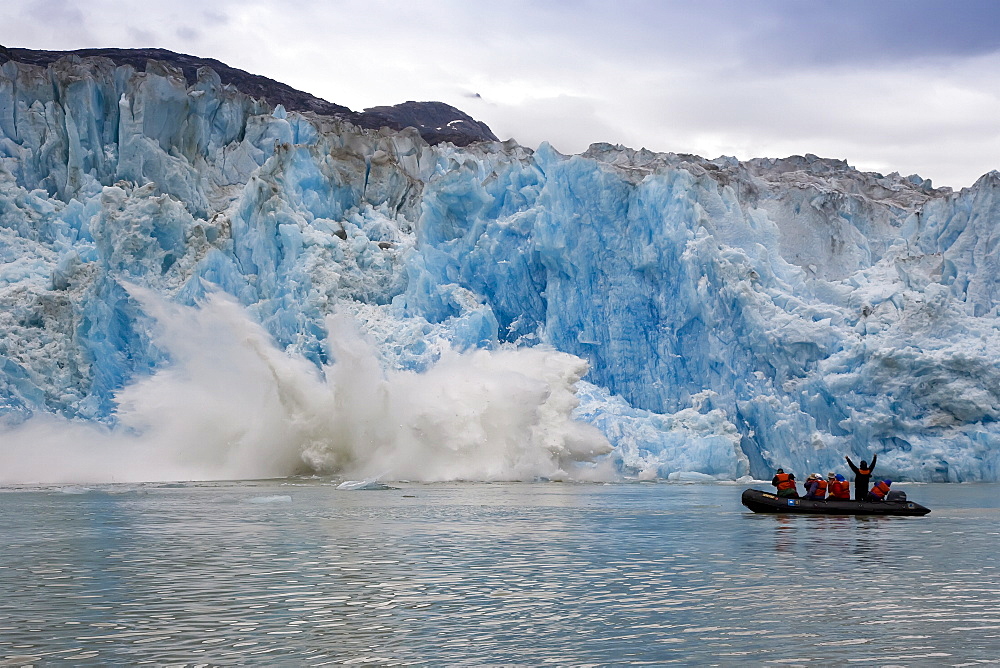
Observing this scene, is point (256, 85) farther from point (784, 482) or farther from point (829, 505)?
point (829, 505)

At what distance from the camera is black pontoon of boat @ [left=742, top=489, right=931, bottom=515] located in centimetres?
2106

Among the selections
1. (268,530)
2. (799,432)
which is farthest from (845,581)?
(799,432)

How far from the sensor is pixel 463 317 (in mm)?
35125

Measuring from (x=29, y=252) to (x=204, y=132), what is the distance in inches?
316

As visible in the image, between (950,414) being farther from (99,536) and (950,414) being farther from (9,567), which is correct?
(9,567)

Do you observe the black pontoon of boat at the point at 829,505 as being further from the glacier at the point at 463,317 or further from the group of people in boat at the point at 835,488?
the glacier at the point at 463,317

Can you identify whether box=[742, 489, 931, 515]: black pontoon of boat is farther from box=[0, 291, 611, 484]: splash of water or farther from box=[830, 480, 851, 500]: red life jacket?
box=[0, 291, 611, 484]: splash of water

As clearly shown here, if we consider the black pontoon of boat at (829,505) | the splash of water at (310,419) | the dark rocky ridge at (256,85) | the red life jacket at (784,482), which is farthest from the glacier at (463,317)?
the dark rocky ridge at (256,85)

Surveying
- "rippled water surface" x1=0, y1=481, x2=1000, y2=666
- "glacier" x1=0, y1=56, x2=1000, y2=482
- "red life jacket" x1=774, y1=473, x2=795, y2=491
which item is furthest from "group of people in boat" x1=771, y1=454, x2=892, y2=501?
"glacier" x1=0, y1=56, x2=1000, y2=482

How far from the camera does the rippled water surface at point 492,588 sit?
793cm

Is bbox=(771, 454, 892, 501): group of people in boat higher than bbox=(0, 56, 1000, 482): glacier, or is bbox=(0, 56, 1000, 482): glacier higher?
bbox=(0, 56, 1000, 482): glacier

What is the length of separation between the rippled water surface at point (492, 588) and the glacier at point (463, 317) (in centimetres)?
1307

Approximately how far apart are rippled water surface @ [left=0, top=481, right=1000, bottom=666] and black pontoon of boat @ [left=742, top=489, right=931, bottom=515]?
423 millimetres

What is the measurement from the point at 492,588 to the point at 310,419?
24.3 metres
